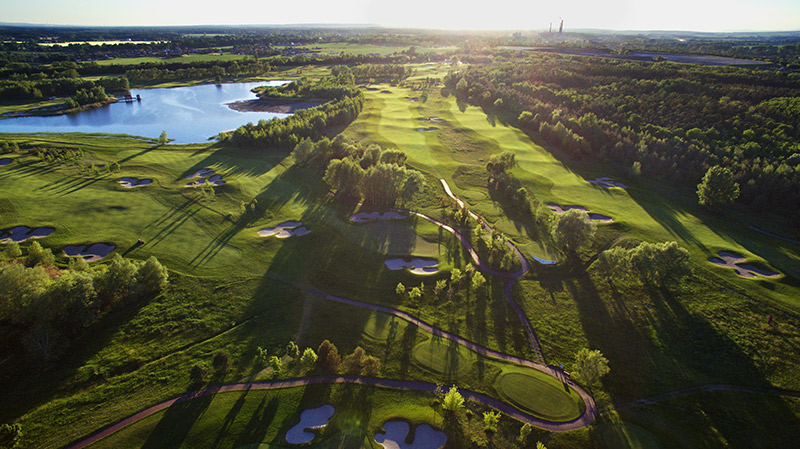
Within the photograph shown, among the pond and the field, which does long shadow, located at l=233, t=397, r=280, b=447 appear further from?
the pond

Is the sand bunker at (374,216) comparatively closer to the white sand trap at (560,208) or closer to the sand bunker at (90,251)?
the white sand trap at (560,208)

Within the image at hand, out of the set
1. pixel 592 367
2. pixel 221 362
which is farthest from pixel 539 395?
pixel 221 362

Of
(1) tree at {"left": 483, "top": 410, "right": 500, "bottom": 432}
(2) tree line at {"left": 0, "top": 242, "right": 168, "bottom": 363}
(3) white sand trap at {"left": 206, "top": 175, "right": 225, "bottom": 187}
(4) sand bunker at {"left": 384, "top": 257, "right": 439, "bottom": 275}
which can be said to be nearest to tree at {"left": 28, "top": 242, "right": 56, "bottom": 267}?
(2) tree line at {"left": 0, "top": 242, "right": 168, "bottom": 363}

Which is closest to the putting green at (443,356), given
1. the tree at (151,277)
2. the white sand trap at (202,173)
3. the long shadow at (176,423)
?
the long shadow at (176,423)

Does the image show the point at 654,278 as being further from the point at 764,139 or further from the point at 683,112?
the point at 683,112

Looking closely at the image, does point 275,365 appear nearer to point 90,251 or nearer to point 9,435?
point 9,435
